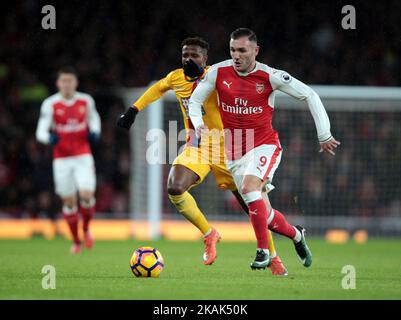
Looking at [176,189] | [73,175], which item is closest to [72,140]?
[73,175]

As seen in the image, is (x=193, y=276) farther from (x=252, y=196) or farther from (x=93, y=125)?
(x=93, y=125)

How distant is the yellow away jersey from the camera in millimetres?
8633

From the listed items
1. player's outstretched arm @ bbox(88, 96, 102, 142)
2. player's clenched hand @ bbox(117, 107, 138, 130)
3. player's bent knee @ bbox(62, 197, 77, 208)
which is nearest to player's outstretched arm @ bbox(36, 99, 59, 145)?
player's outstretched arm @ bbox(88, 96, 102, 142)

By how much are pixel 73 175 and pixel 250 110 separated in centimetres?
488

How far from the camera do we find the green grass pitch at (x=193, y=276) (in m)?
6.45

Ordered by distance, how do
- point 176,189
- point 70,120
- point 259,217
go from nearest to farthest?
point 259,217 < point 176,189 < point 70,120

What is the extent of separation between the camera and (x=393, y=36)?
766 inches

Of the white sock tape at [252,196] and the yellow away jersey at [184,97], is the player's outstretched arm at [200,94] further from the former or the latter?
the white sock tape at [252,196]

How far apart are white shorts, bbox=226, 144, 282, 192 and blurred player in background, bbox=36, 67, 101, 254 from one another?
13.6 ft

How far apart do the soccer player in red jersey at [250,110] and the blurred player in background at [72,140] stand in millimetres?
4086

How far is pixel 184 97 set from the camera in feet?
29.3

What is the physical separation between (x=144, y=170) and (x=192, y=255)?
5.22 metres

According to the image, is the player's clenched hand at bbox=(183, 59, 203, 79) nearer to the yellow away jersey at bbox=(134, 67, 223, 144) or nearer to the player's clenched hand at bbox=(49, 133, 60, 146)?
the yellow away jersey at bbox=(134, 67, 223, 144)
